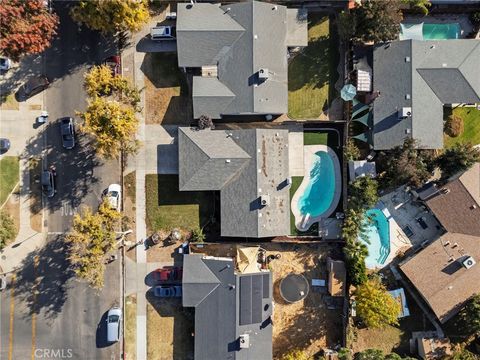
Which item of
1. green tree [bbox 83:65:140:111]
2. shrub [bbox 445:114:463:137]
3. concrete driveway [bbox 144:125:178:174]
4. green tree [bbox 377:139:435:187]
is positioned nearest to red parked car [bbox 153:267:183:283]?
concrete driveway [bbox 144:125:178:174]

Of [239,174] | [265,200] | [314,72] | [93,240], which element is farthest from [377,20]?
[93,240]

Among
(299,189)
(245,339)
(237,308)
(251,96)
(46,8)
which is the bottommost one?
(245,339)

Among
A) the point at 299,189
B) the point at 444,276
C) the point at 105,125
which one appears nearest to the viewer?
the point at 105,125

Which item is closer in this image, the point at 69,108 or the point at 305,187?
the point at 69,108

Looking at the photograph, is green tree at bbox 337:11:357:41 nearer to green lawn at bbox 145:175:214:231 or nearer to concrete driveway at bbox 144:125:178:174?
concrete driveway at bbox 144:125:178:174

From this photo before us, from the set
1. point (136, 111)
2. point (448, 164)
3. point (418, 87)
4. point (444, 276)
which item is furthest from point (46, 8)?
point (444, 276)

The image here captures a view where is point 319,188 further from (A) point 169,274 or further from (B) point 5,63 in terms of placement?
(B) point 5,63

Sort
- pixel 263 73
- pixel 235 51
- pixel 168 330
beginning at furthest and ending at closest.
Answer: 1. pixel 168 330
2. pixel 235 51
3. pixel 263 73

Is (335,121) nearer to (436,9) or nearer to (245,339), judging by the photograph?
(436,9)
